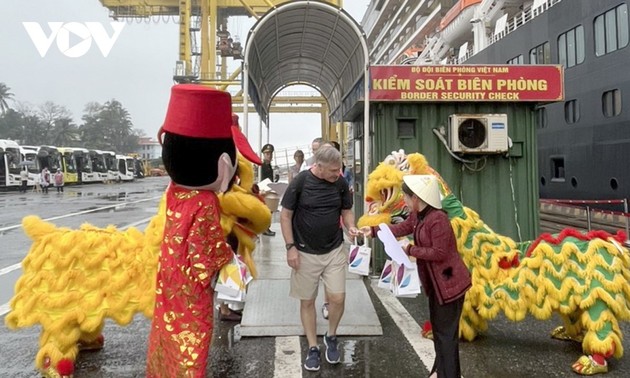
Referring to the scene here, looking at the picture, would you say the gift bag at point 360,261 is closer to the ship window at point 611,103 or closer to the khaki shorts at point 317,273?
the khaki shorts at point 317,273

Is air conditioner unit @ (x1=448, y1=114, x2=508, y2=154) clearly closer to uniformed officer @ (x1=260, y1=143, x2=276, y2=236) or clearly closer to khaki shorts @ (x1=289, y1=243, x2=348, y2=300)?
uniformed officer @ (x1=260, y1=143, x2=276, y2=236)

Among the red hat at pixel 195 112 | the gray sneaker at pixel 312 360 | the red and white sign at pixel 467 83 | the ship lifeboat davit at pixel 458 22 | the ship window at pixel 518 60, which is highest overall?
the ship lifeboat davit at pixel 458 22

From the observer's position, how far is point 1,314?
5656 millimetres

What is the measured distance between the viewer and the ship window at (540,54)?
18062 mm

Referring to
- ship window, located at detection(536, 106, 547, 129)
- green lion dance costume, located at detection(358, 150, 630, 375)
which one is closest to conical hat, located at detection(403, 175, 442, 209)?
green lion dance costume, located at detection(358, 150, 630, 375)

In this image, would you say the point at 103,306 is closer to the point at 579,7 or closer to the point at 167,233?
Answer: the point at 167,233

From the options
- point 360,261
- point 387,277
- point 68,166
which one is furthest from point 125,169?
point 387,277

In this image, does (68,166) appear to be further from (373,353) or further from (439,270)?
(439,270)

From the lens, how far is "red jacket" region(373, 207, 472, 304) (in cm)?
333

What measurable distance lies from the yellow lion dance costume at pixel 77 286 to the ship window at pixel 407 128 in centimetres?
421

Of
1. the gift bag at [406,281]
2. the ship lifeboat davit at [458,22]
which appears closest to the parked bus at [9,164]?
the ship lifeboat davit at [458,22]

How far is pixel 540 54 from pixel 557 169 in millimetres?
4553

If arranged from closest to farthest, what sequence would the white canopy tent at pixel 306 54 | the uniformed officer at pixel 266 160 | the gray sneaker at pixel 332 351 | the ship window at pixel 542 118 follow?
1. the gray sneaker at pixel 332 351
2. the white canopy tent at pixel 306 54
3. the uniformed officer at pixel 266 160
4. the ship window at pixel 542 118

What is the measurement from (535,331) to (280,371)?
2.55 meters
